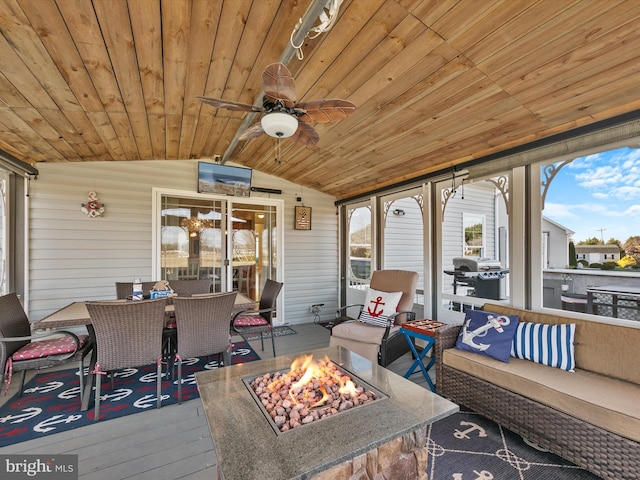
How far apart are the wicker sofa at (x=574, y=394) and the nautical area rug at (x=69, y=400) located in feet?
8.59

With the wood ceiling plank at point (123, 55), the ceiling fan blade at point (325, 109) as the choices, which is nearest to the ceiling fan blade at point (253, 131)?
the ceiling fan blade at point (325, 109)

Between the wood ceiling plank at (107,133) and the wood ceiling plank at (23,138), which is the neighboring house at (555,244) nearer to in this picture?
the wood ceiling plank at (107,133)

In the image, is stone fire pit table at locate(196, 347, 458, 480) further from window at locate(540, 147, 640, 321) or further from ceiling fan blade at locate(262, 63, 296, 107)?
window at locate(540, 147, 640, 321)

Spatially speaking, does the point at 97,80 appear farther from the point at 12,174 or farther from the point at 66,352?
the point at 12,174

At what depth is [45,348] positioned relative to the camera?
2.61 m

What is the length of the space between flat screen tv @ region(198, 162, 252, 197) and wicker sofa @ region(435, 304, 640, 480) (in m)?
3.94

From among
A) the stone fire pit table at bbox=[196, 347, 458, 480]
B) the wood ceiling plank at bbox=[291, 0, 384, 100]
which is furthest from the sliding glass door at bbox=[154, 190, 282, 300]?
the stone fire pit table at bbox=[196, 347, 458, 480]

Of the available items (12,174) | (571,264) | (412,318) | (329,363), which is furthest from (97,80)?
(571,264)

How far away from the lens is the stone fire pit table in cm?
117

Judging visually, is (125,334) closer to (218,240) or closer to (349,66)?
(218,240)

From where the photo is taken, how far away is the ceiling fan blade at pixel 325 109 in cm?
192

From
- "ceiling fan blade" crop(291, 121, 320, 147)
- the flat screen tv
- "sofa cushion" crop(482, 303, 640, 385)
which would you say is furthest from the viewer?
the flat screen tv

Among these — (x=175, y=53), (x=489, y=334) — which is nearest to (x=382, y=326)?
(x=489, y=334)

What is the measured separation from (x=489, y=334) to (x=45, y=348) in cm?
407
